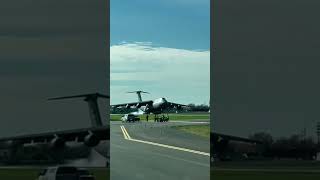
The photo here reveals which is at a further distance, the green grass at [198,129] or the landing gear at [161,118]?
the landing gear at [161,118]

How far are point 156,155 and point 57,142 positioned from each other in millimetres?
5023

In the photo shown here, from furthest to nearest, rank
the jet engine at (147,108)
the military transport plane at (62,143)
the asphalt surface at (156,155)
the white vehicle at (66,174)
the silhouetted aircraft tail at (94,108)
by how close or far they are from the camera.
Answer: the jet engine at (147,108)
the military transport plane at (62,143)
the silhouetted aircraft tail at (94,108)
the asphalt surface at (156,155)
the white vehicle at (66,174)

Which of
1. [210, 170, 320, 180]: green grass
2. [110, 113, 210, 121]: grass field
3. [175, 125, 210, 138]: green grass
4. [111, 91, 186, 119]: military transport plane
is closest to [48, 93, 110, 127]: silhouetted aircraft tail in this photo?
[110, 113, 210, 121]: grass field

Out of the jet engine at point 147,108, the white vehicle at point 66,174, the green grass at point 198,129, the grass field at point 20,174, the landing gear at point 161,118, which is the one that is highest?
the jet engine at point 147,108

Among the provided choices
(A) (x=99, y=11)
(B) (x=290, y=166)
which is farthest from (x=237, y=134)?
(B) (x=290, y=166)

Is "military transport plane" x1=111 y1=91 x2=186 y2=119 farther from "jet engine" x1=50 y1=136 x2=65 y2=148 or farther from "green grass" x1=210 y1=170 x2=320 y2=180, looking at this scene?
"green grass" x1=210 y1=170 x2=320 y2=180

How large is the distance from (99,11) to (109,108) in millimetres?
3832

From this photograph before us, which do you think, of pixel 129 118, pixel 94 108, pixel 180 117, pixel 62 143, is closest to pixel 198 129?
pixel 180 117

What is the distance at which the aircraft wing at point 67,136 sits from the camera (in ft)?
81.8

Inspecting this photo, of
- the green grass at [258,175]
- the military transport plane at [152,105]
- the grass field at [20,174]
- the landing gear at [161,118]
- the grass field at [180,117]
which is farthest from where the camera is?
the green grass at [258,175]

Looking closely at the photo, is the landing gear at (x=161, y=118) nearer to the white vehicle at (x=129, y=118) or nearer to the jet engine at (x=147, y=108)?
the white vehicle at (x=129, y=118)

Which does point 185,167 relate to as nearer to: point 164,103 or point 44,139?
point 164,103

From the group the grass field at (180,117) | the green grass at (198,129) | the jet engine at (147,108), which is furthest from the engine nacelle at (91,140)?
the green grass at (198,129)

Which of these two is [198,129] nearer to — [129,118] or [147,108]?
[147,108]
